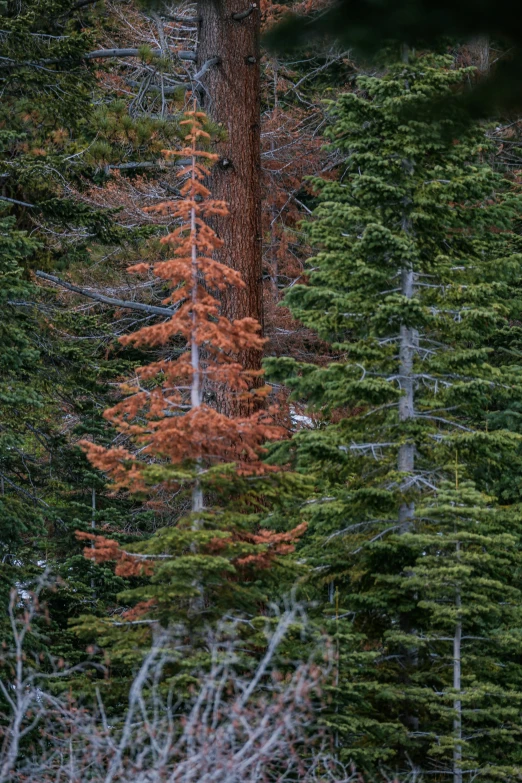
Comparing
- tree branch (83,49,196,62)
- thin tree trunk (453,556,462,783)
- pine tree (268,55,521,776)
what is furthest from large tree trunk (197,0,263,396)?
thin tree trunk (453,556,462,783)

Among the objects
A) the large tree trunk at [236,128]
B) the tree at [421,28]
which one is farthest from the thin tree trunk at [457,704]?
the tree at [421,28]

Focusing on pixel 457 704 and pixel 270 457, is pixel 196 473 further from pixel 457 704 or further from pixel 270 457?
pixel 457 704

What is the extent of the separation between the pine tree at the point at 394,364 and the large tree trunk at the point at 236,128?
1.92 feet

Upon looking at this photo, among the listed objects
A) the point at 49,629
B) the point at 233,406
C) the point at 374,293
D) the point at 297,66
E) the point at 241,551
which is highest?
the point at 297,66

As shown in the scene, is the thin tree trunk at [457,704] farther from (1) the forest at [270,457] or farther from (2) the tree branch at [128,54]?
(2) the tree branch at [128,54]

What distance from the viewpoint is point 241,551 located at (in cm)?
702

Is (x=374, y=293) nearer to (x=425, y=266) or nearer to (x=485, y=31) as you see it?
(x=425, y=266)

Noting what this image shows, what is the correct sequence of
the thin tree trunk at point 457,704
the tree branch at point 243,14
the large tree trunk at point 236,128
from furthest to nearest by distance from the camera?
the tree branch at point 243,14, the large tree trunk at point 236,128, the thin tree trunk at point 457,704

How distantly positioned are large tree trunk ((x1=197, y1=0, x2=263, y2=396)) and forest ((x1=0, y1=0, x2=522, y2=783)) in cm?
3

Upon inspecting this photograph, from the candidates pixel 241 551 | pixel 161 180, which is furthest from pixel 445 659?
pixel 161 180

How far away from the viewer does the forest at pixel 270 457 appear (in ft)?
22.5

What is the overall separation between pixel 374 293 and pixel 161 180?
709 centimetres

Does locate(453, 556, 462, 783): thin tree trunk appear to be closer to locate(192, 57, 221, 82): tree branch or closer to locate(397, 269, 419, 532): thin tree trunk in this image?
locate(397, 269, 419, 532): thin tree trunk

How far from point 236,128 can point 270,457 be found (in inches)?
125
